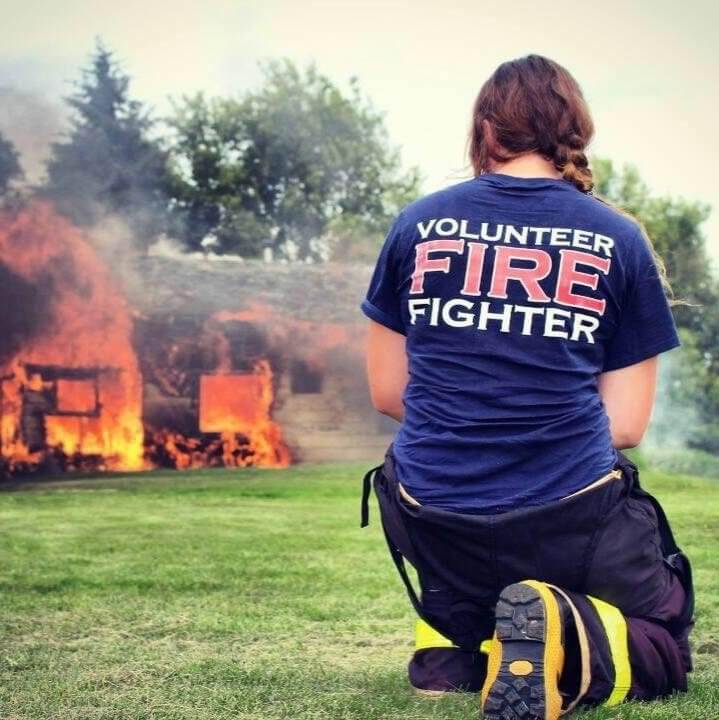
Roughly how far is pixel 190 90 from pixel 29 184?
44.9 feet

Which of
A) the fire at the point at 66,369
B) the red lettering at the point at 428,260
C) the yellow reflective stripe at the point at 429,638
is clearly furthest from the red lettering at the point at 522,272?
the fire at the point at 66,369

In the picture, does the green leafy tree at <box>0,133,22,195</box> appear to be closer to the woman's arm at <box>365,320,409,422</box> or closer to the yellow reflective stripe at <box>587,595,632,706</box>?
the woman's arm at <box>365,320,409,422</box>

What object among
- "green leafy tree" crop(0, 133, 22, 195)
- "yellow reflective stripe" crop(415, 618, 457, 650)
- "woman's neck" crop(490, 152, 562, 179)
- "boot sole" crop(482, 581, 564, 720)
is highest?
"green leafy tree" crop(0, 133, 22, 195)

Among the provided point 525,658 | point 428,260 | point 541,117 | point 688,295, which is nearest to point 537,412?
point 428,260

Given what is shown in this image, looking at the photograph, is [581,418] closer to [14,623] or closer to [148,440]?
[14,623]

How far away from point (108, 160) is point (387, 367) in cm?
2546

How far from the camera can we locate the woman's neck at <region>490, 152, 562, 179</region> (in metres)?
2.93

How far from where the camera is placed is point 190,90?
36.8m

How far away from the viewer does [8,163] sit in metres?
24.9

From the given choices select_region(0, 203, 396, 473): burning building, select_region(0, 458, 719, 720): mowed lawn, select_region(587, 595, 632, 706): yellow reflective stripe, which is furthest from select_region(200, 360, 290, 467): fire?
select_region(587, 595, 632, 706): yellow reflective stripe

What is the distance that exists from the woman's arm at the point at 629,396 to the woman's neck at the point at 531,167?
509mm

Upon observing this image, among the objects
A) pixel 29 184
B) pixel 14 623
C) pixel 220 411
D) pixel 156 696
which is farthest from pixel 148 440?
pixel 156 696

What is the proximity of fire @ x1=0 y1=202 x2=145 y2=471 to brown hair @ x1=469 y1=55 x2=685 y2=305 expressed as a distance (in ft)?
58.0

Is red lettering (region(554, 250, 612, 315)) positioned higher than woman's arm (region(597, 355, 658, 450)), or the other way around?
red lettering (region(554, 250, 612, 315))
